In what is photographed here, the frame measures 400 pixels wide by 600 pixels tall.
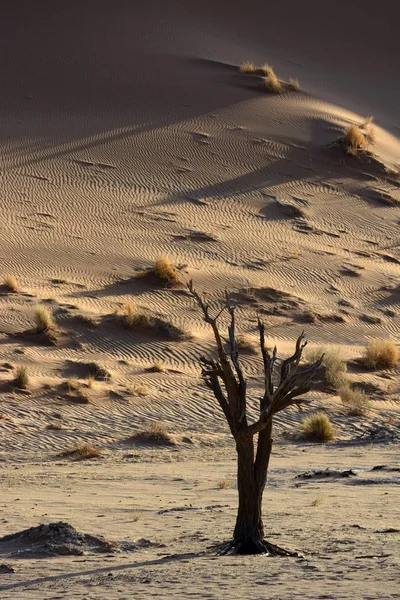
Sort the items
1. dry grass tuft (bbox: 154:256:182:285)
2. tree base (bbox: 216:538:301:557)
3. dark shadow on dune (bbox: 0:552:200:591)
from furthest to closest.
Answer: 1. dry grass tuft (bbox: 154:256:182:285)
2. tree base (bbox: 216:538:301:557)
3. dark shadow on dune (bbox: 0:552:200:591)

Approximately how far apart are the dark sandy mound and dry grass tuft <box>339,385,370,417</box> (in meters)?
11.7

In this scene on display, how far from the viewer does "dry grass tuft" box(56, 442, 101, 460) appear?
1702cm

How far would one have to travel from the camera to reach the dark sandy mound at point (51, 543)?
9.85 meters

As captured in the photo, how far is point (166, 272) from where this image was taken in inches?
1049

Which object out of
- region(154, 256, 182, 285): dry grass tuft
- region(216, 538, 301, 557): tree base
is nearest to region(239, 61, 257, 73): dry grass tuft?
region(154, 256, 182, 285): dry grass tuft

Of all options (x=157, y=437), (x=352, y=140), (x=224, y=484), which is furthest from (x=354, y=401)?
(x=352, y=140)

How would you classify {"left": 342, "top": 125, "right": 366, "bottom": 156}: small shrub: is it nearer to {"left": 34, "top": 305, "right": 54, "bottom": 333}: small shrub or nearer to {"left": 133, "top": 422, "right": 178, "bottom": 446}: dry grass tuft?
{"left": 34, "top": 305, "right": 54, "bottom": 333}: small shrub

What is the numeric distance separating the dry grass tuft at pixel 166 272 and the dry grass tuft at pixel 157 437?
27.2 ft

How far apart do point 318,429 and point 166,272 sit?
846 centimetres

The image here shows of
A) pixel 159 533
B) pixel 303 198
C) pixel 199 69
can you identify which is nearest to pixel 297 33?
pixel 199 69

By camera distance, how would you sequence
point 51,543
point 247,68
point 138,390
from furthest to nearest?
point 247,68
point 138,390
point 51,543

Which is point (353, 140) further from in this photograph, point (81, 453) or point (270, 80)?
point (81, 453)

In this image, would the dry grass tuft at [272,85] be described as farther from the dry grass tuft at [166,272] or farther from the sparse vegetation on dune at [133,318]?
the sparse vegetation on dune at [133,318]

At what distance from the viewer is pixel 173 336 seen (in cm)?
2378
